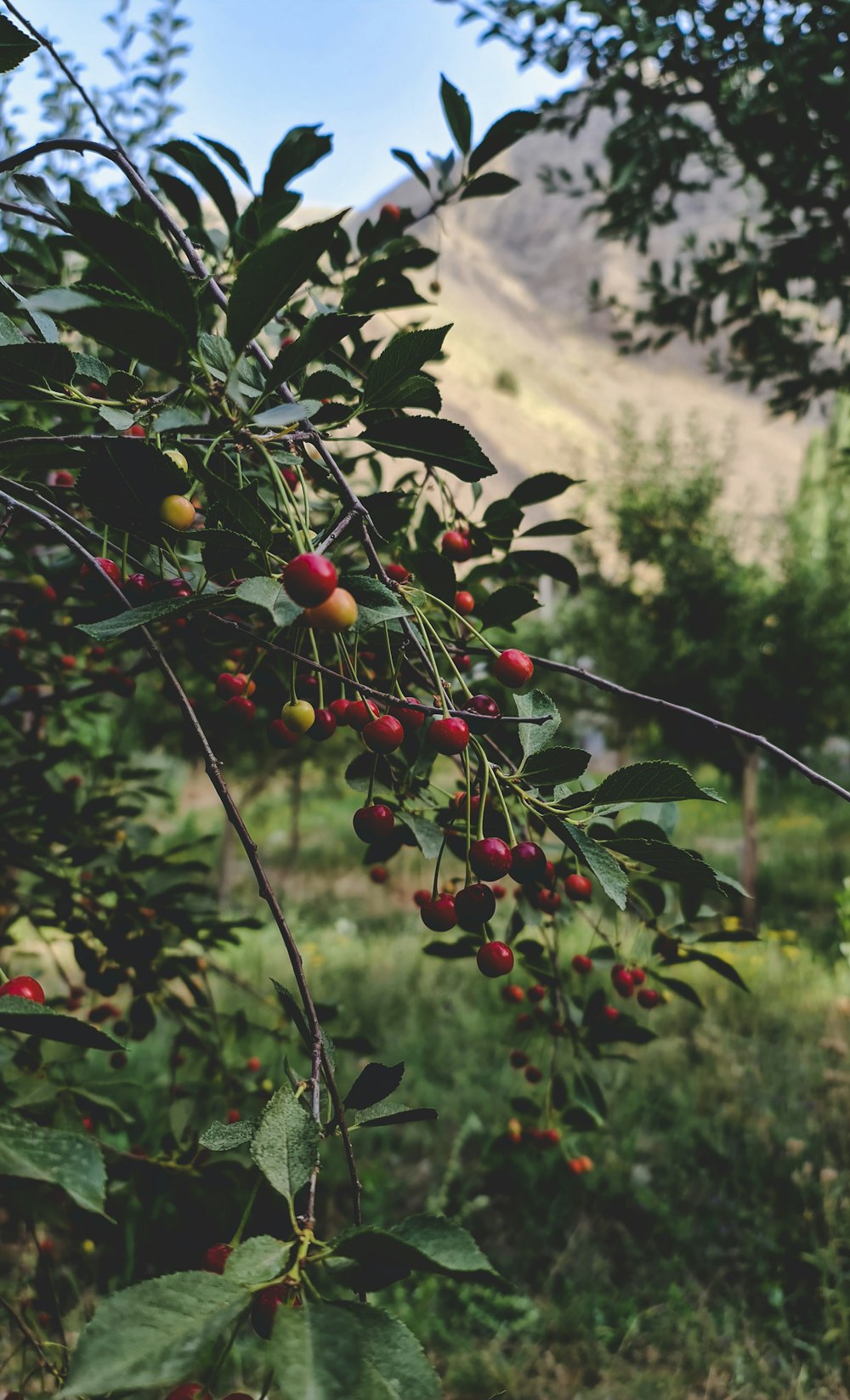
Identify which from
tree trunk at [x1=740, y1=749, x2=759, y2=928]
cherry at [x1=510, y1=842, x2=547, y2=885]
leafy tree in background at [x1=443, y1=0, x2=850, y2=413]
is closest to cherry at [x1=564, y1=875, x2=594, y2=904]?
cherry at [x1=510, y1=842, x2=547, y2=885]

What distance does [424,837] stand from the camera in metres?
0.74

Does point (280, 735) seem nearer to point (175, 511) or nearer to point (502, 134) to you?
point (175, 511)

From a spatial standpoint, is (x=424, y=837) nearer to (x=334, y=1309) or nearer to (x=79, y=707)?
(x=334, y=1309)

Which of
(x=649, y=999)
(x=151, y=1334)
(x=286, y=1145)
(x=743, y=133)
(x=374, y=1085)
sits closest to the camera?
(x=151, y=1334)

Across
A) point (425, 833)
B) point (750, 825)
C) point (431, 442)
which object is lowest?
point (750, 825)

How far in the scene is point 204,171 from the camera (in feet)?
2.85

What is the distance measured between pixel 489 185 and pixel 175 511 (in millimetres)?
818

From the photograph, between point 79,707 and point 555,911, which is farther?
point 79,707

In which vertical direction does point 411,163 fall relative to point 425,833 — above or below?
above

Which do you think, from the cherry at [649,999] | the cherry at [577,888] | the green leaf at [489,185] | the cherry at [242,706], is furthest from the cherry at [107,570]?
the cherry at [649,999]

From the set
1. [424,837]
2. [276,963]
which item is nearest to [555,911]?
[424,837]

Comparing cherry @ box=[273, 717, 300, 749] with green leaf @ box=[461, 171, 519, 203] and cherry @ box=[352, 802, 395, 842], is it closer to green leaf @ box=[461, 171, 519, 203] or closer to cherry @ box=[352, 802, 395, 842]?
cherry @ box=[352, 802, 395, 842]

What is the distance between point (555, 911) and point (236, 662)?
653 millimetres

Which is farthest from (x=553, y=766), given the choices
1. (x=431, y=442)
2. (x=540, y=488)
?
(x=540, y=488)
